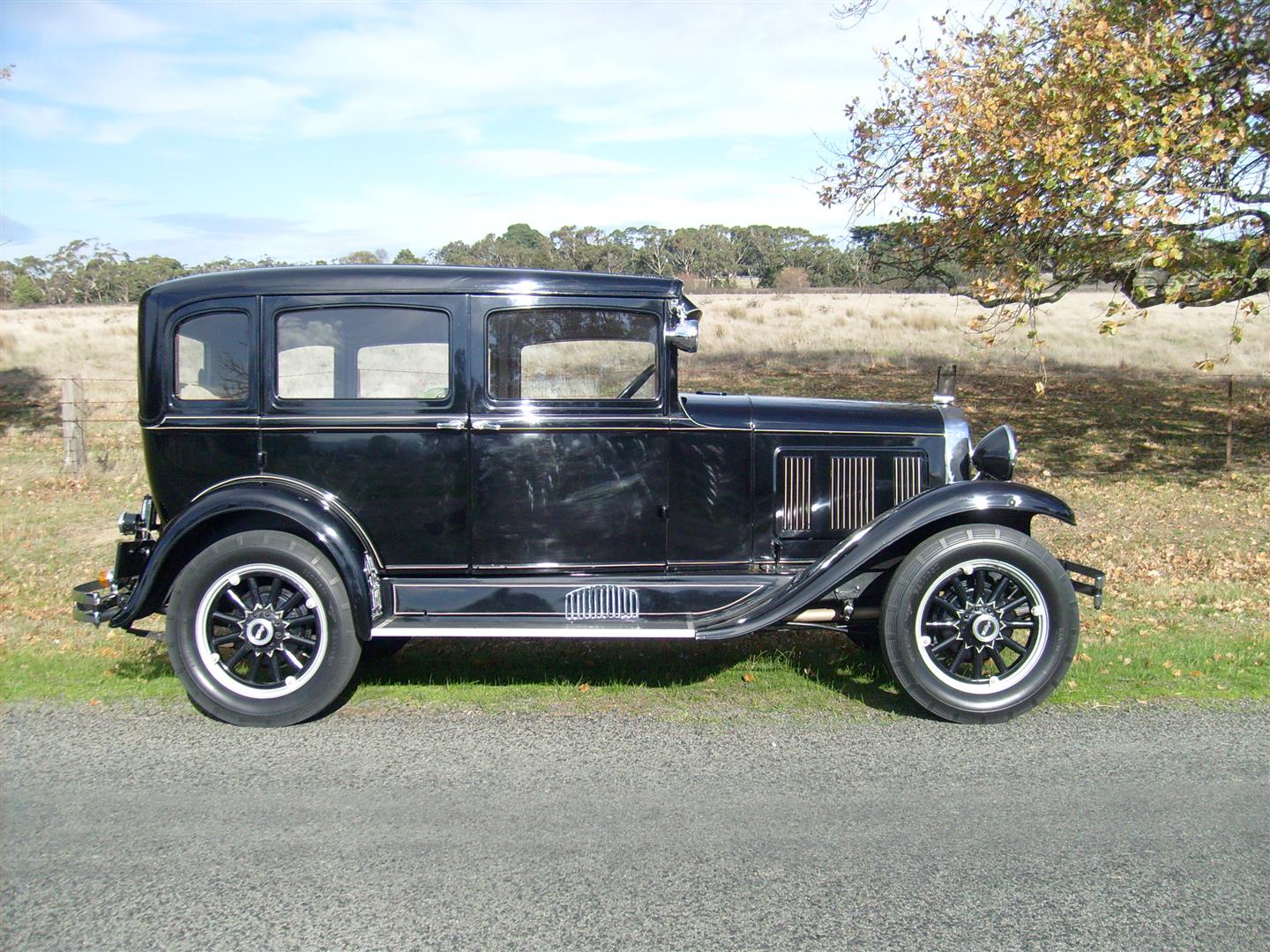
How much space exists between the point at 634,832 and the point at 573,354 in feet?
8.00

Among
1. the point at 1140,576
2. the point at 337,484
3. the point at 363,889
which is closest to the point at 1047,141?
the point at 1140,576

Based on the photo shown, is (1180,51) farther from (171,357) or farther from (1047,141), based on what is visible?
(171,357)

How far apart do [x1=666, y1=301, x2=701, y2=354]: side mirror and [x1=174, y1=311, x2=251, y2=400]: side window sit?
213cm

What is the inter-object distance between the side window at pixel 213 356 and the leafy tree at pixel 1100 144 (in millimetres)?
7522

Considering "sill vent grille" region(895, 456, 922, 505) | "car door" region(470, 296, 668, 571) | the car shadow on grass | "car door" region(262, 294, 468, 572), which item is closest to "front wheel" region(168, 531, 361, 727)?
the car shadow on grass

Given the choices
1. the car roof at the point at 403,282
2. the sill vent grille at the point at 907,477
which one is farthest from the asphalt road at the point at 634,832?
the car roof at the point at 403,282

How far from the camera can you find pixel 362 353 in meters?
5.07

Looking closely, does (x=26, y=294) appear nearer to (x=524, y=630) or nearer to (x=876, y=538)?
(x=524, y=630)

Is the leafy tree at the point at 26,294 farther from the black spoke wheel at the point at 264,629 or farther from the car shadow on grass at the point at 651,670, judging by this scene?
the black spoke wheel at the point at 264,629

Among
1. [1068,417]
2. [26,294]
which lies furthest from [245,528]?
[26,294]

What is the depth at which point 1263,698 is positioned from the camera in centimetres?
500

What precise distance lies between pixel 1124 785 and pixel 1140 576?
452cm

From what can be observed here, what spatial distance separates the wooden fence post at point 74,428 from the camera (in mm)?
11781

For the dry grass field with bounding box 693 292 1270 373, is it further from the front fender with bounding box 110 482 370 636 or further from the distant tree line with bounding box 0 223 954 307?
the front fender with bounding box 110 482 370 636
